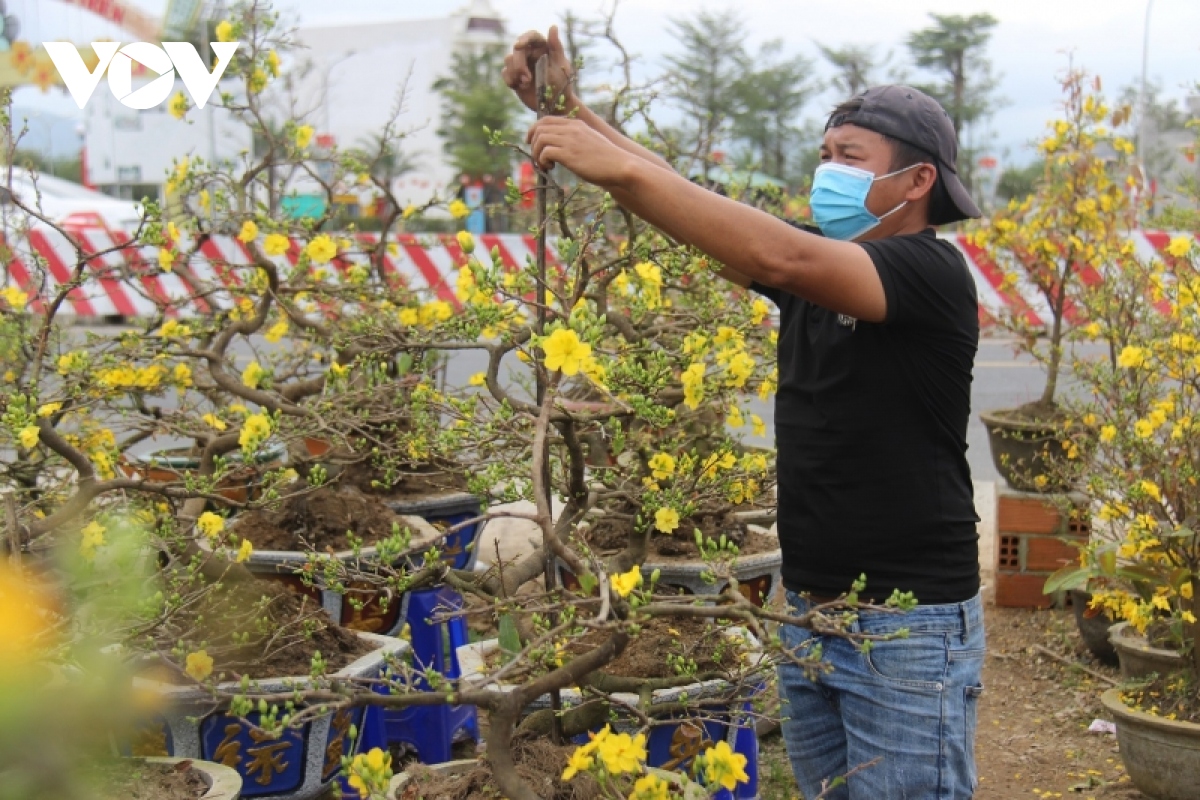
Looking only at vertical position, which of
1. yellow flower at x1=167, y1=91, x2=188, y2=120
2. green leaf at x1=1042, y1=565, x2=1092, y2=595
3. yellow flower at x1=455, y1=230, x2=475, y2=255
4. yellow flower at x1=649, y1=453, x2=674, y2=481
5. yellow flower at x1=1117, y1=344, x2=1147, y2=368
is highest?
yellow flower at x1=167, y1=91, x2=188, y2=120

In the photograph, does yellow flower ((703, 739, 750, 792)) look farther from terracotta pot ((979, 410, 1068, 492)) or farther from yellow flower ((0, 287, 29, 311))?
terracotta pot ((979, 410, 1068, 492))

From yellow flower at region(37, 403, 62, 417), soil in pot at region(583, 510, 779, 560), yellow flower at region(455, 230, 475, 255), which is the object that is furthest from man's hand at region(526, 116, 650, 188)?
soil in pot at region(583, 510, 779, 560)

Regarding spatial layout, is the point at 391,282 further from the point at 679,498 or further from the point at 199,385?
the point at 679,498

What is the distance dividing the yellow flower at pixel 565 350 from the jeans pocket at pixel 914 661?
66 cm

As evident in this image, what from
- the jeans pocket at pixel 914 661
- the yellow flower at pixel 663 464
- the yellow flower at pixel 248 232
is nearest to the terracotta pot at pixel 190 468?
the yellow flower at pixel 248 232

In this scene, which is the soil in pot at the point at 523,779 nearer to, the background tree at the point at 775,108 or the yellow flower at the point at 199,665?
the yellow flower at the point at 199,665

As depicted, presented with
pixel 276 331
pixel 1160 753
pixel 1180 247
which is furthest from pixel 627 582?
pixel 1180 247

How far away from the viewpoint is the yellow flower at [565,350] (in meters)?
1.85

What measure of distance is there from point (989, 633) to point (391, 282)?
258 centimetres

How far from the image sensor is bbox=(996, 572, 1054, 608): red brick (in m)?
5.04

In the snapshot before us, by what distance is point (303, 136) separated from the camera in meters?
3.97

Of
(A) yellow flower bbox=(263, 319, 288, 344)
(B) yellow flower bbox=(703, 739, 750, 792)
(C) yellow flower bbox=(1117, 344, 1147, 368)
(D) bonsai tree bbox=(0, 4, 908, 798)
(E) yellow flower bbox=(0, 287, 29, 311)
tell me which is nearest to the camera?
(B) yellow flower bbox=(703, 739, 750, 792)
